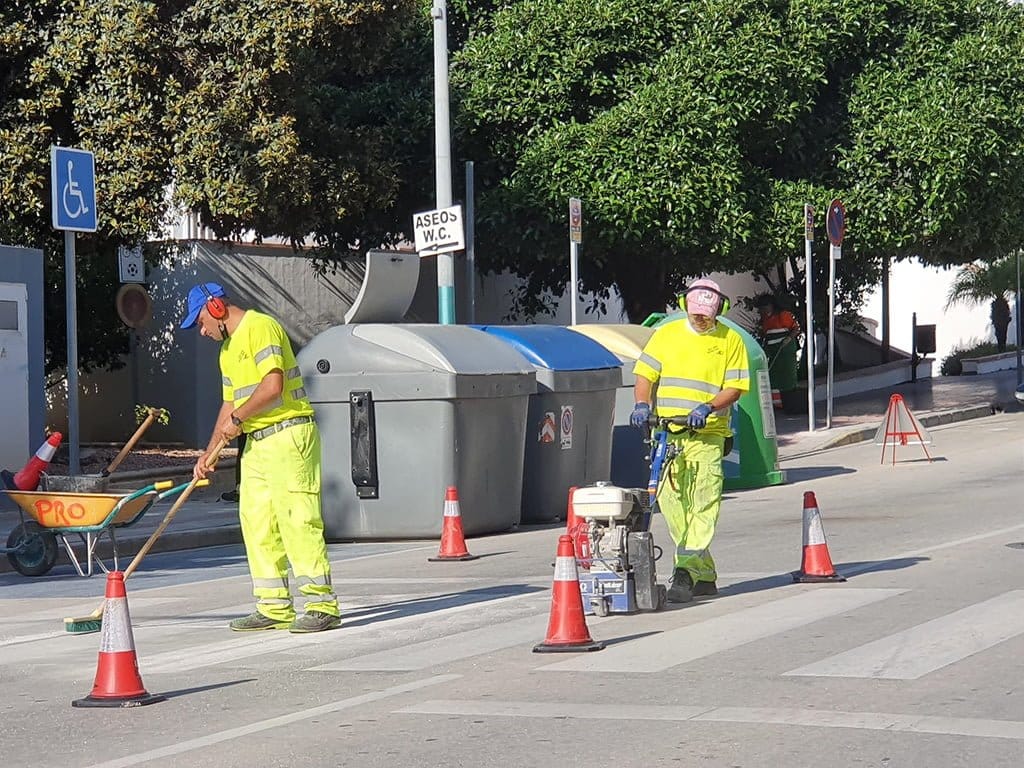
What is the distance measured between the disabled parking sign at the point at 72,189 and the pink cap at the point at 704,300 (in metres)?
7.13

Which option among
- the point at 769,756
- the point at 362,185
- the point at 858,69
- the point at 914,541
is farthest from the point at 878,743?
the point at 858,69

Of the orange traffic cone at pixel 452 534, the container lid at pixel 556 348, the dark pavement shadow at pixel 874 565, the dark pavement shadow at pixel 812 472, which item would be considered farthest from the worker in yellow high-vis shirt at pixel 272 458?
the dark pavement shadow at pixel 812 472

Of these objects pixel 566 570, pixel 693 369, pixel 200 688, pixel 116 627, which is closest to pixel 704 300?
pixel 693 369

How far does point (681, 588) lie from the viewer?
33.0 ft

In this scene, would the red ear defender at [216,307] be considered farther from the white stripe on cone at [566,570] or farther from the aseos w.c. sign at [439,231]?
the aseos w.c. sign at [439,231]

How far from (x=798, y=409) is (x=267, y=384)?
21.3 m

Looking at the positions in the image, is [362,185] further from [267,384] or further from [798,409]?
[267,384]

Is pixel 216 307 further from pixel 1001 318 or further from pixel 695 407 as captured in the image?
pixel 1001 318

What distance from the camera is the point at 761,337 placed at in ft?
99.8

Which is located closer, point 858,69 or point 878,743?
point 878,743

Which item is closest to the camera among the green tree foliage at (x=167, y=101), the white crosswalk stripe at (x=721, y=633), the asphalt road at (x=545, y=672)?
the asphalt road at (x=545, y=672)

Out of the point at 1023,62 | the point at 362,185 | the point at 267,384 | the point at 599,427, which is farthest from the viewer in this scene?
the point at 1023,62

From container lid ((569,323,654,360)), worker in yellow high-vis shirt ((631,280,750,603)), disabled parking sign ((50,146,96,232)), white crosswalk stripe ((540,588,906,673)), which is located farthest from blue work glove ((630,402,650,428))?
container lid ((569,323,654,360))

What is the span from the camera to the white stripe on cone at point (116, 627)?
771cm
